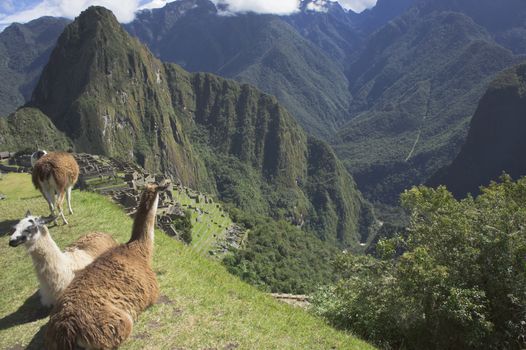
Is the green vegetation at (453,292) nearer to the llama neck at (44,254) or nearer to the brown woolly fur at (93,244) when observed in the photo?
the brown woolly fur at (93,244)

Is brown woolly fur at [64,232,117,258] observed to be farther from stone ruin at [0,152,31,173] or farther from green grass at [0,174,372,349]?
stone ruin at [0,152,31,173]

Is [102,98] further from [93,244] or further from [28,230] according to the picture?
[28,230]

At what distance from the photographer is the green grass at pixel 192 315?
23.0ft

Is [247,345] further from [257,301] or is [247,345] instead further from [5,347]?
[5,347]

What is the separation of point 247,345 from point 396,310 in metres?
5.46

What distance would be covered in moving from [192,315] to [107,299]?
6.24ft

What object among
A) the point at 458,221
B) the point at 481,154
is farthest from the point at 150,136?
the point at 458,221

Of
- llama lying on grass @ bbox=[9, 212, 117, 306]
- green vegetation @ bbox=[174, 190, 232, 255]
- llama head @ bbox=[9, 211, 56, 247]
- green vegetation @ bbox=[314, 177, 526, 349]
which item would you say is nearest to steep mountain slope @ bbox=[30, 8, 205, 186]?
green vegetation @ bbox=[174, 190, 232, 255]

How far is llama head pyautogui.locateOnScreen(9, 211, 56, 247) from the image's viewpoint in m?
6.80

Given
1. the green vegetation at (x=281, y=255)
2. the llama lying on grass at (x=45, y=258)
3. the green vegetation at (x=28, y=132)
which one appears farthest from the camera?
the green vegetation at (x=28, y=132)

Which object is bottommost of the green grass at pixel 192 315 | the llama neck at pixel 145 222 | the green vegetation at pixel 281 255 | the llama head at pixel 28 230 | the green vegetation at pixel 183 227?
the green vegetation at pixel 281 255

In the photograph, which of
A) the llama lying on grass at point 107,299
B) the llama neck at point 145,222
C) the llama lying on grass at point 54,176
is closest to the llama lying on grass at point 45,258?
the llama lying on grass at point 107,299

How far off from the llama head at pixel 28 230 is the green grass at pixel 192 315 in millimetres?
1509

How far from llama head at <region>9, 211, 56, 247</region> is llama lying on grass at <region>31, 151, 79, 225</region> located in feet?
13.9
